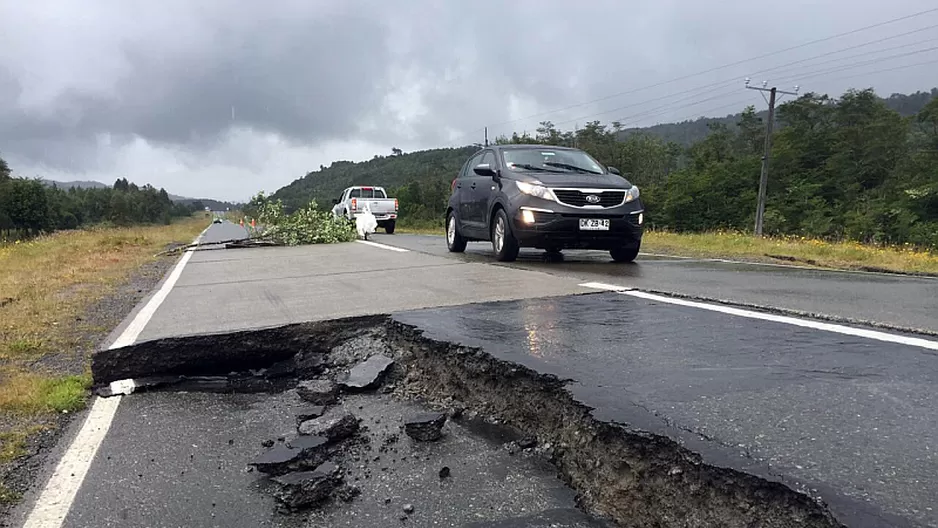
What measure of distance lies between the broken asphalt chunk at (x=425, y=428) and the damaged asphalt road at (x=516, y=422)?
16 millimetres

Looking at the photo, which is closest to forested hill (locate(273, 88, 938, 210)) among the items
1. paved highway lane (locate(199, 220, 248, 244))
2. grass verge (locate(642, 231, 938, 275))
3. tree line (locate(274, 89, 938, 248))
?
tree line (locate(274, 89, 938, 248))

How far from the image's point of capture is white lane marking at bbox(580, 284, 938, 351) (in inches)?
146

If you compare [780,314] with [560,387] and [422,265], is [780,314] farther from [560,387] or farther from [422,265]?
[422,265]

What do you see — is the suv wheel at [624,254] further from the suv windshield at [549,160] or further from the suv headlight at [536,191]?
the suv headlight at [536,191]

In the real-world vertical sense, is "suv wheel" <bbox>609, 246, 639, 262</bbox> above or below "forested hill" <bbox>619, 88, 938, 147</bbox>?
below

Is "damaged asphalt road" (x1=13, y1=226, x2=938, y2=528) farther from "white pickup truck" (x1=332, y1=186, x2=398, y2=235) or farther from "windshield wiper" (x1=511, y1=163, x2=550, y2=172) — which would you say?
"white pickup truck" (x1=332, y1=186, x2=398, y2=235)

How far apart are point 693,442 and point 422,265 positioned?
23.1 feet

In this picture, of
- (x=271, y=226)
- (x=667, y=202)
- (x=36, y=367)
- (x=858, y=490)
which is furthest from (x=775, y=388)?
(x=667, y=202)

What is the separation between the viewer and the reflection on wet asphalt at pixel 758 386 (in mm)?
2072

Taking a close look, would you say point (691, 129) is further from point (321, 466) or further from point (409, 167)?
point (321, 466)

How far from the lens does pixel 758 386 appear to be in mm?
2928

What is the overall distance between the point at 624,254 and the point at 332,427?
695 centimetres

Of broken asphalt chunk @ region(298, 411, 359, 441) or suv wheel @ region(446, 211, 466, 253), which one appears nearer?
broken asphalt chunk @ region(298, 411, 359, 441)

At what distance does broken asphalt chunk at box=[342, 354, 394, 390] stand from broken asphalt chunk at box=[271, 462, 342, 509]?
3.65 feet
